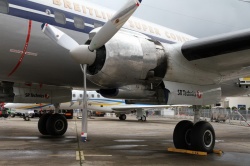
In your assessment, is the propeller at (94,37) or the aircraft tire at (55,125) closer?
the propeller at (94,37)

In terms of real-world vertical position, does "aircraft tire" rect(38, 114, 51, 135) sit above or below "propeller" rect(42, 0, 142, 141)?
below

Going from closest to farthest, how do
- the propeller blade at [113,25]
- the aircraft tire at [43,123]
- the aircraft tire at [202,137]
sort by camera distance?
the propeller blade at [113,25] → the aircraft tire at [202,137] → the aircraft tire at [43,123]

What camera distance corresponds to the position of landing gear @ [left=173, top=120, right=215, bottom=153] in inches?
332

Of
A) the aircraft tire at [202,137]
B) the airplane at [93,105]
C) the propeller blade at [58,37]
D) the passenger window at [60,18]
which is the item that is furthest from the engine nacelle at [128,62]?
the airplane at [93,105]

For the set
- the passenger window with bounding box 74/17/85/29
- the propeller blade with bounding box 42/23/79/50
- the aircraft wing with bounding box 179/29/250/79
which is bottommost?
the aircraft wing with bounding box 179/29/250/79

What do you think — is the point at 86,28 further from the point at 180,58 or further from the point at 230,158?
the point at 230,158

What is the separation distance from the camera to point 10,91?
11023 mm

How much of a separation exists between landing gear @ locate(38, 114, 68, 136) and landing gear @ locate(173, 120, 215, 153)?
5602 millimetres

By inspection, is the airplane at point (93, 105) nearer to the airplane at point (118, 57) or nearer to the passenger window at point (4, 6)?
the airplane at point (118, 57)

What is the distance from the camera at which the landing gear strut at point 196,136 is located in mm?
8445

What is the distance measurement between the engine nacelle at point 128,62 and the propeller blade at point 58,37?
74cm

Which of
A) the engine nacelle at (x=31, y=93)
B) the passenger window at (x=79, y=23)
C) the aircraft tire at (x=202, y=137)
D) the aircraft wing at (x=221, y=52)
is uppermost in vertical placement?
the passenger window at (x=79, y=23)

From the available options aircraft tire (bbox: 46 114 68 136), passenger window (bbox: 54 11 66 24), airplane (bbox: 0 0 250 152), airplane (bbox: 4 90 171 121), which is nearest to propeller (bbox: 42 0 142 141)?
airplane (bbox: 0 0 250 152)

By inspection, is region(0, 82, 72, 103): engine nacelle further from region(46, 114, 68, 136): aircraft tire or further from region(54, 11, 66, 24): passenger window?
region(54, 11, 66, 24): passenger window
